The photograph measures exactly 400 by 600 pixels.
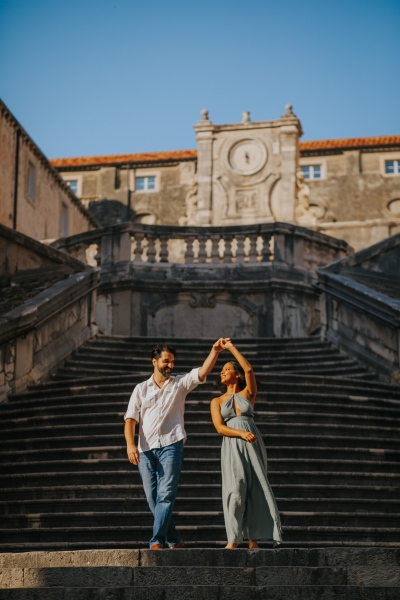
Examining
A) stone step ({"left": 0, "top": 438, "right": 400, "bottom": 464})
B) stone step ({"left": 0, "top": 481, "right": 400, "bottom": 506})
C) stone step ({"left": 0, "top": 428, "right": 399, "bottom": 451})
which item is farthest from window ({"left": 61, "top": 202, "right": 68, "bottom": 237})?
stone step ({"left": 0, "top": 481, "right": 400, "bottom": 506})

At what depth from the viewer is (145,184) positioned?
191ft

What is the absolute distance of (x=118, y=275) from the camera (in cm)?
2286

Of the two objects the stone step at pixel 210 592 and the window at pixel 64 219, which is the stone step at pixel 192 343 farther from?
the window at pixel 64 219

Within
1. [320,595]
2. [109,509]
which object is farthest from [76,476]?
[320,595]

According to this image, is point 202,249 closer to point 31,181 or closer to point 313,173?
point 31,181

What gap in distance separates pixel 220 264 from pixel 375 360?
6.58 meters

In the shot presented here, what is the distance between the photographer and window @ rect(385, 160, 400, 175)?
56188mm

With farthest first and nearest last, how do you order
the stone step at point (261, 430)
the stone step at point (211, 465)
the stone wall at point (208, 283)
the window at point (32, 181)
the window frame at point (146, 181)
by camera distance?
the window frame at point (146, 181) → the window at point (32, 181) → the stone wall at point (208, 283) → the stone step at point (261, 430) → the stone step at point (211, 465)

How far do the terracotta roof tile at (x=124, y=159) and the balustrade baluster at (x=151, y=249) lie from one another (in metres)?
34.4

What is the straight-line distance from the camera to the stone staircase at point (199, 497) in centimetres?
789

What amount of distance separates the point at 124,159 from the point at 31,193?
18.9 metres

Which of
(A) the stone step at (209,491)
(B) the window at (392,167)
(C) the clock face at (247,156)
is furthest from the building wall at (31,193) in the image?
(A) the stone step at (209,491)

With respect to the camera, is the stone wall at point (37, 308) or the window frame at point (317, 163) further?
the window frame at point (317, 163)

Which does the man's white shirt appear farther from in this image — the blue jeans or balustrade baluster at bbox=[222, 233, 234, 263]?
balustrade baluster at bbox=[222, 233, 234, 263]
